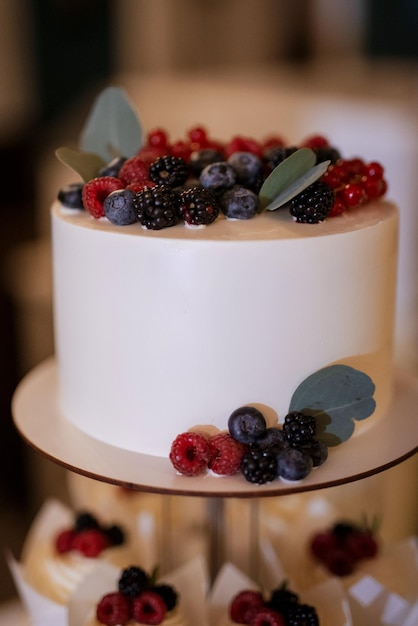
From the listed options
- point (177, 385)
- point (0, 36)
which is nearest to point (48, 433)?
point (177, 385)

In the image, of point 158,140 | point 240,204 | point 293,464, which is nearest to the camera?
point 293,464

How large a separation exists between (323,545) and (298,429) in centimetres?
47

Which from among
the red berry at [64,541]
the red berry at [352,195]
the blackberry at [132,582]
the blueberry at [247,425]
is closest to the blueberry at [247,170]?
the red berry at [352,195]

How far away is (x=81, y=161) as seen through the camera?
1.20m

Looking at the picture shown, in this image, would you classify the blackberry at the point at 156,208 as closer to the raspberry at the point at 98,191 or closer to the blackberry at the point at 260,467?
the raspberry at the point at 98,191

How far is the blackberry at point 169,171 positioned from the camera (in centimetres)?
112

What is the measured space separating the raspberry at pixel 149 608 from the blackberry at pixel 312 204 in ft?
1.88

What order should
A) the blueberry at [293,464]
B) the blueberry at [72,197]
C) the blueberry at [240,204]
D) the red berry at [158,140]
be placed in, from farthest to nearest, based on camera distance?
the red berry at [158,140], the blueberry at [72,197], the blueberry at [240,204], the blueberry at [293,464]

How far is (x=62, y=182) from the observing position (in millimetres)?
3262

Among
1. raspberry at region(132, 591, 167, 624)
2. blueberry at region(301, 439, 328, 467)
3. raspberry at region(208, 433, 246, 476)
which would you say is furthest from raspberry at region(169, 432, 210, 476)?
raspberry at region(132, 591, 167, 624)

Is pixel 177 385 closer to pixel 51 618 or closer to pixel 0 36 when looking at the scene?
pixel 51 618

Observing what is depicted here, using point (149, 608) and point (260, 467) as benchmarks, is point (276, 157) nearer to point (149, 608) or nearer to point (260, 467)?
point (260, 467)

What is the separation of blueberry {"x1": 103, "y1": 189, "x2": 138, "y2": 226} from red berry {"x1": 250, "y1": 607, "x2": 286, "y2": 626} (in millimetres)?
583

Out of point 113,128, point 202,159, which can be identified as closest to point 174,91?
point 113,128
